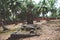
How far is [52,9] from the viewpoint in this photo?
20.0m

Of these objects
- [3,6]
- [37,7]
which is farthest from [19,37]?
[37,7]

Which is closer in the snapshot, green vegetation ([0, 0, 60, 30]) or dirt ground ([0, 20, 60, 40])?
dirt ground ([0, 20, 60, 40])

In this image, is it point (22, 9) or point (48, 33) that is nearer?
point (48, 33)

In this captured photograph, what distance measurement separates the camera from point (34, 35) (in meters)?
6.17

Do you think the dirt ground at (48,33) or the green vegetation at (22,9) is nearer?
the dirt ground at (48,33)

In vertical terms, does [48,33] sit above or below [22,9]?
above

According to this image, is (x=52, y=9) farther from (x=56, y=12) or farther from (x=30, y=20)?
(x=30, y=20)

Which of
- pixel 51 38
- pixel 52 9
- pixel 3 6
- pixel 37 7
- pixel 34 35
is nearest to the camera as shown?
pixel 51 38

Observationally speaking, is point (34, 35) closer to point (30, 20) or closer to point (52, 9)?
point (30, 20)

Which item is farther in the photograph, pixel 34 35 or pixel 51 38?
pixel 34 35

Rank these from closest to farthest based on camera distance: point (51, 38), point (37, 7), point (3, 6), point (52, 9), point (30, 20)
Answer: point (51, 38), point (30, 20), point (3, 6), point (37, 7), point (52, 9)

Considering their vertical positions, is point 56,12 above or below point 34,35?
below

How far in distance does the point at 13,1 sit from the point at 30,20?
663 centimetres

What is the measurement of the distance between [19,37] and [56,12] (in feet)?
47.6
